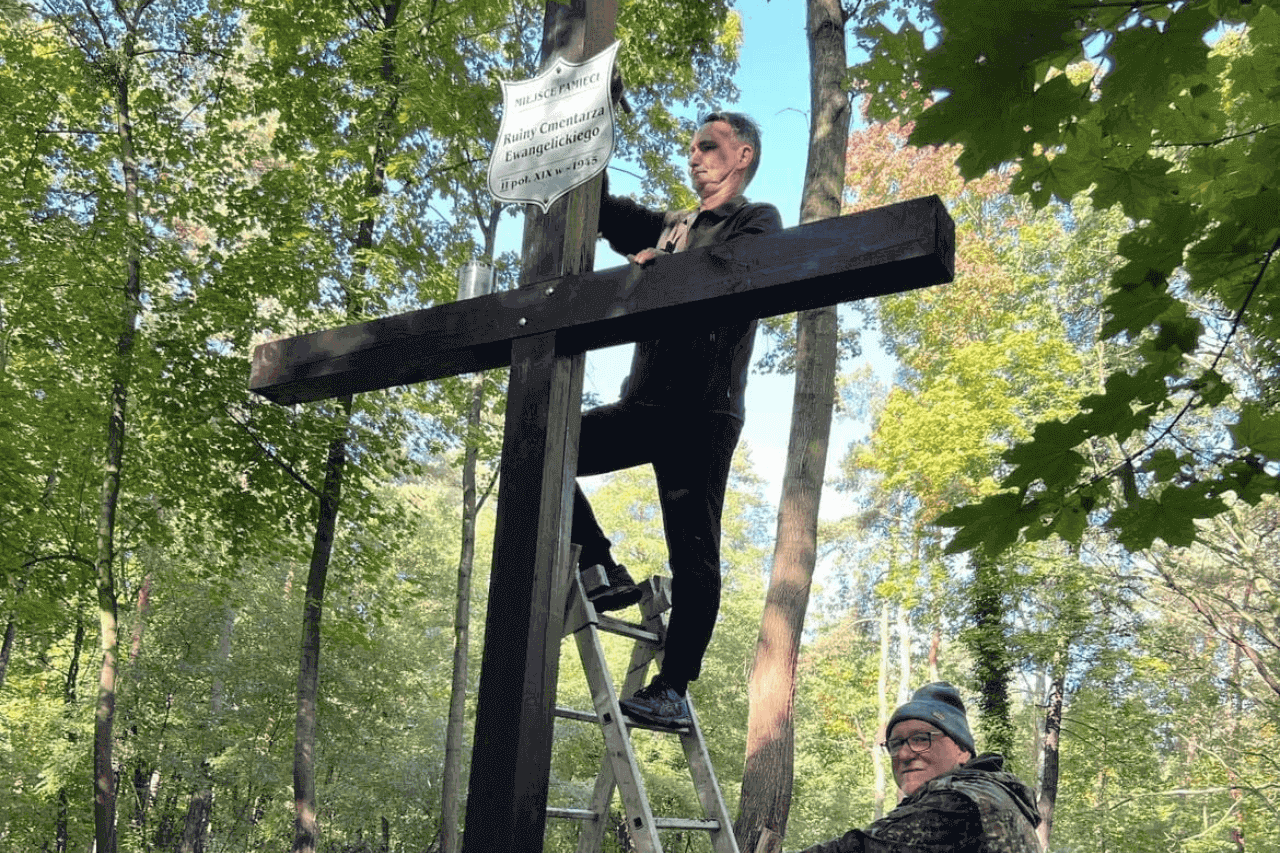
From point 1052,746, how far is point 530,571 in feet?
51.1

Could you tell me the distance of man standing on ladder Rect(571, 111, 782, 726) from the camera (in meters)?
2.57

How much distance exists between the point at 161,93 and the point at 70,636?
1081cm

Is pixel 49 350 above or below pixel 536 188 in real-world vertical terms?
above

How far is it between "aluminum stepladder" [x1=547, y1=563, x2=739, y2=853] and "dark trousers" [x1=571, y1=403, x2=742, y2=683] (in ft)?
0.84

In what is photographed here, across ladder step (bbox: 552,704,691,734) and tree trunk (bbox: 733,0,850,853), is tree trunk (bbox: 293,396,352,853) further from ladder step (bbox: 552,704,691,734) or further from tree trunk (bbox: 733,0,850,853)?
ladder step (bbox: 552,704,691,734)

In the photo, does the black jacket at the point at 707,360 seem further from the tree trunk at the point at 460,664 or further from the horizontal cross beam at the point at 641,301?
the tree trunk at the point at 460,664

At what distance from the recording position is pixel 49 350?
927 centimetres

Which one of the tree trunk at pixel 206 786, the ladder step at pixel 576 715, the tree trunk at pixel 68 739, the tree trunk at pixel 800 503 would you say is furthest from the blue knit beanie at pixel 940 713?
the tree trunk at pixel 206 786

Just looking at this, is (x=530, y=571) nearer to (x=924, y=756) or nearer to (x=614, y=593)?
(x=614, y=593)

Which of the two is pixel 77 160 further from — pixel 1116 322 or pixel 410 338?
pixel 1116 322

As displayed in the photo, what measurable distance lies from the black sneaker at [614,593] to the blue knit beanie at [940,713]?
2.66 ft

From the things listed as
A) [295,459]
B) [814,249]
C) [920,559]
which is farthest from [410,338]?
[920,559]

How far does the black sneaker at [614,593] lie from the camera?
9.05ft

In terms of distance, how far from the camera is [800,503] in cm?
656
